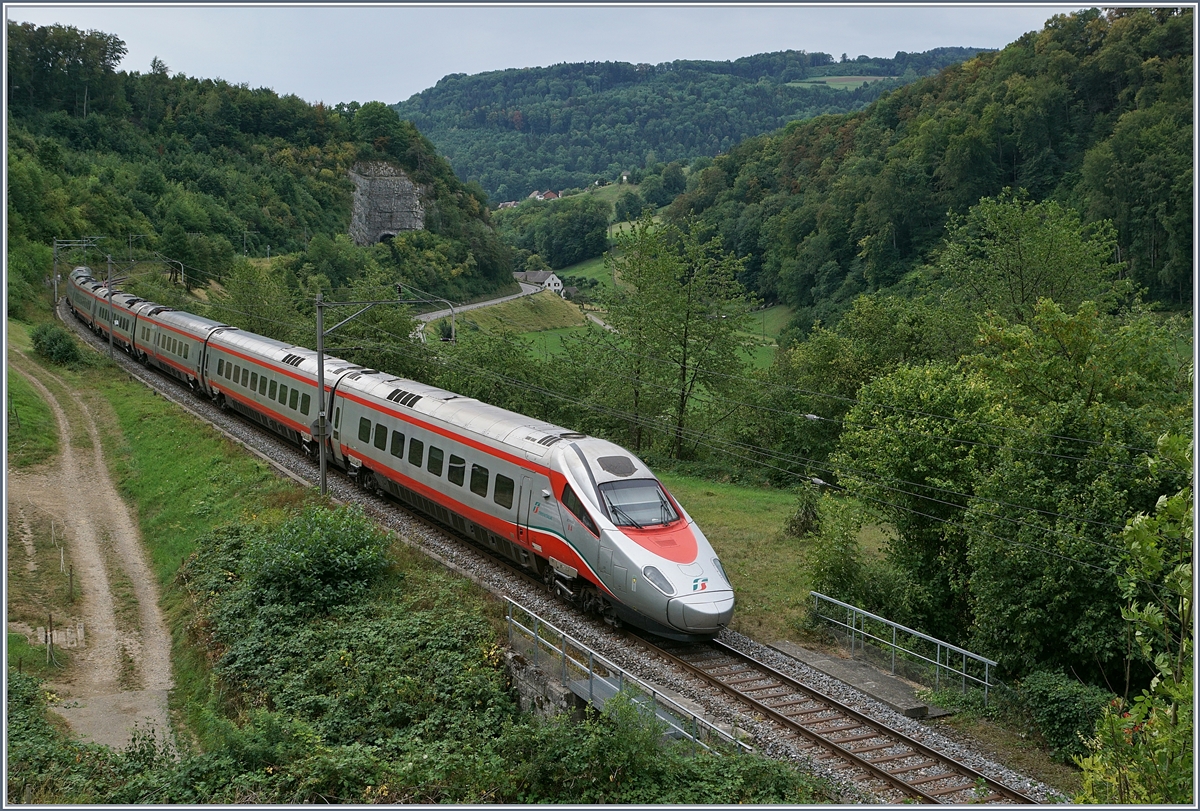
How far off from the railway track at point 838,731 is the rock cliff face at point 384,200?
387 ft

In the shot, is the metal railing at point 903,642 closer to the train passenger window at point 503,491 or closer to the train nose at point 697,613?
the train nose at point 697,613

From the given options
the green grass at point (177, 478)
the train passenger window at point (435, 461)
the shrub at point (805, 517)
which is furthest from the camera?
the green grass at point (177, 478)

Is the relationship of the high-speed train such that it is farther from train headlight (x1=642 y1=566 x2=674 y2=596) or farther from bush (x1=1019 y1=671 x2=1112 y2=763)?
bush (x1=1019 y1=671 x2=1112 y2=763)

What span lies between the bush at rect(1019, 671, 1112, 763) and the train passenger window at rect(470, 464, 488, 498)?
457 inches

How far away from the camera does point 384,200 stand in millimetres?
131250

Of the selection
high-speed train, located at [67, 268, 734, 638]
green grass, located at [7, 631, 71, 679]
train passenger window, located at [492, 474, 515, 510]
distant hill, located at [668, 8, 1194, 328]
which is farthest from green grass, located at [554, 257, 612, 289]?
green grass, located at [7, 631, 71, 679]

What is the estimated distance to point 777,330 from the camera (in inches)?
4306

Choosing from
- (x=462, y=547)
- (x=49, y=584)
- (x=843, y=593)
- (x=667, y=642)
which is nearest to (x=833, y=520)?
(x=843, y=593)

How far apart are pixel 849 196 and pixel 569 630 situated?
99968 mm

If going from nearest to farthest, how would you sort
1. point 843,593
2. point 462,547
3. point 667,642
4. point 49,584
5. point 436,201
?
point 667,642
point 843,593
point 462,547
point 49,584
point 436,201

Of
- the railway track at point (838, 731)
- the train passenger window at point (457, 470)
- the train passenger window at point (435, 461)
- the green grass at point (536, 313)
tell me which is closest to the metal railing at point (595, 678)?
the railway track at point (838, 731)

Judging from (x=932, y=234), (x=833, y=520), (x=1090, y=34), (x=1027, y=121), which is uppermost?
(x=1090, y=34)

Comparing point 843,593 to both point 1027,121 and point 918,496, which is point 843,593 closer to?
point 918,496

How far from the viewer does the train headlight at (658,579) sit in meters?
17.2
